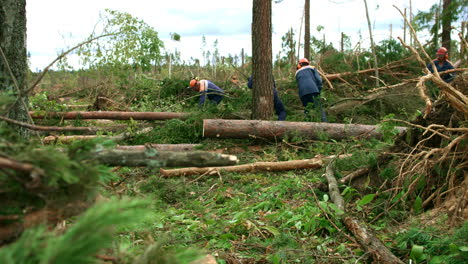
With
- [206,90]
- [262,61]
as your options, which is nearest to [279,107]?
[262,61]

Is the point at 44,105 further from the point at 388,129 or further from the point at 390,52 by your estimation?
the point at 390,52

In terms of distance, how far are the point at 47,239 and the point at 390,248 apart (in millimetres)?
3260

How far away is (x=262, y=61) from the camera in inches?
362

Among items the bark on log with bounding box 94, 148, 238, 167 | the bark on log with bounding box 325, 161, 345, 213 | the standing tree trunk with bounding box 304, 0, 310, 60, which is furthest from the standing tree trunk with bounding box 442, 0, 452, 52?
the bark on log with bounding box 94, 148, 238, 167

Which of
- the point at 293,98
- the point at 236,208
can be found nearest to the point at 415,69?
the point at 293,98

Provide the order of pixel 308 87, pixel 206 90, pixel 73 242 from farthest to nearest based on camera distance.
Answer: pixel 206 90
pixel 308 87
pixel 73 242

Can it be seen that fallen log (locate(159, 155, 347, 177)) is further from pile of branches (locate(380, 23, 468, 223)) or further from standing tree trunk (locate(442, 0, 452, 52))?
standing tree trunk (locate(442, 0, 452, 52))

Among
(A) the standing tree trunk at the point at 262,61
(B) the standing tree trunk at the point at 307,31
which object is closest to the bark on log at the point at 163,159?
(A) the standing tree trunk at the point at 262,61

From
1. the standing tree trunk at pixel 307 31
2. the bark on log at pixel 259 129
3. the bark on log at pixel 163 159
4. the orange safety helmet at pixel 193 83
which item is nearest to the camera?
the bark on log at pixel 163 159

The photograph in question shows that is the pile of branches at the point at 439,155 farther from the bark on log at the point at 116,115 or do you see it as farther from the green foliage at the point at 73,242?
the bark on log at the point at 116,115

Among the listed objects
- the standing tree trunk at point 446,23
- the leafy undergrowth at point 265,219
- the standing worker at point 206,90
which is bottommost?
the leafy undergrowth at point 265,219

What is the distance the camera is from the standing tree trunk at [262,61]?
8.93 meters

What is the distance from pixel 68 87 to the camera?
16531mm

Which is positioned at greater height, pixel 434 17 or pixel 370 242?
pixel 434 17
